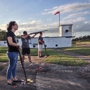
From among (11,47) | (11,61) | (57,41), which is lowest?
(57,41)

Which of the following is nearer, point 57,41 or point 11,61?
point 11,61

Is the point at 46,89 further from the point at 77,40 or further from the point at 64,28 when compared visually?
the point at 77,40

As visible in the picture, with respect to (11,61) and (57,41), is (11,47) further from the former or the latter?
(57,41)

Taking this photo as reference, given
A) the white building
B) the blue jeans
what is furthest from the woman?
the white building

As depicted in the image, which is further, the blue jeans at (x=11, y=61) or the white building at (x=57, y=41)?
the white building at (x=57, y=41)

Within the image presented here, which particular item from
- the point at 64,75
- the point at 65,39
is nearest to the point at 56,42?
the point at 65,39

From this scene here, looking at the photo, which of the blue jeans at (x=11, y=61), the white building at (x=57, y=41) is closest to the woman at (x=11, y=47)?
the blue jeans at (x=11, y=61)

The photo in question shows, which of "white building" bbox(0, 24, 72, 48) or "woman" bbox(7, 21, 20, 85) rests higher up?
"woman" bbox(7, 21, 20, 85)

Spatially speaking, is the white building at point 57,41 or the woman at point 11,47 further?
the white building at point 57,41

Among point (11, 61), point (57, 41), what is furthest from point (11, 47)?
point (57, 41)

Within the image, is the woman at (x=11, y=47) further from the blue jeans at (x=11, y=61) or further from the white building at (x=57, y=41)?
the white building at (x=57, y=41)

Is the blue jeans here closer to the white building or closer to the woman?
the woman

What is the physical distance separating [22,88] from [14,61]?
87 centimetres

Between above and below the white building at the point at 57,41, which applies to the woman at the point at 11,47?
above
